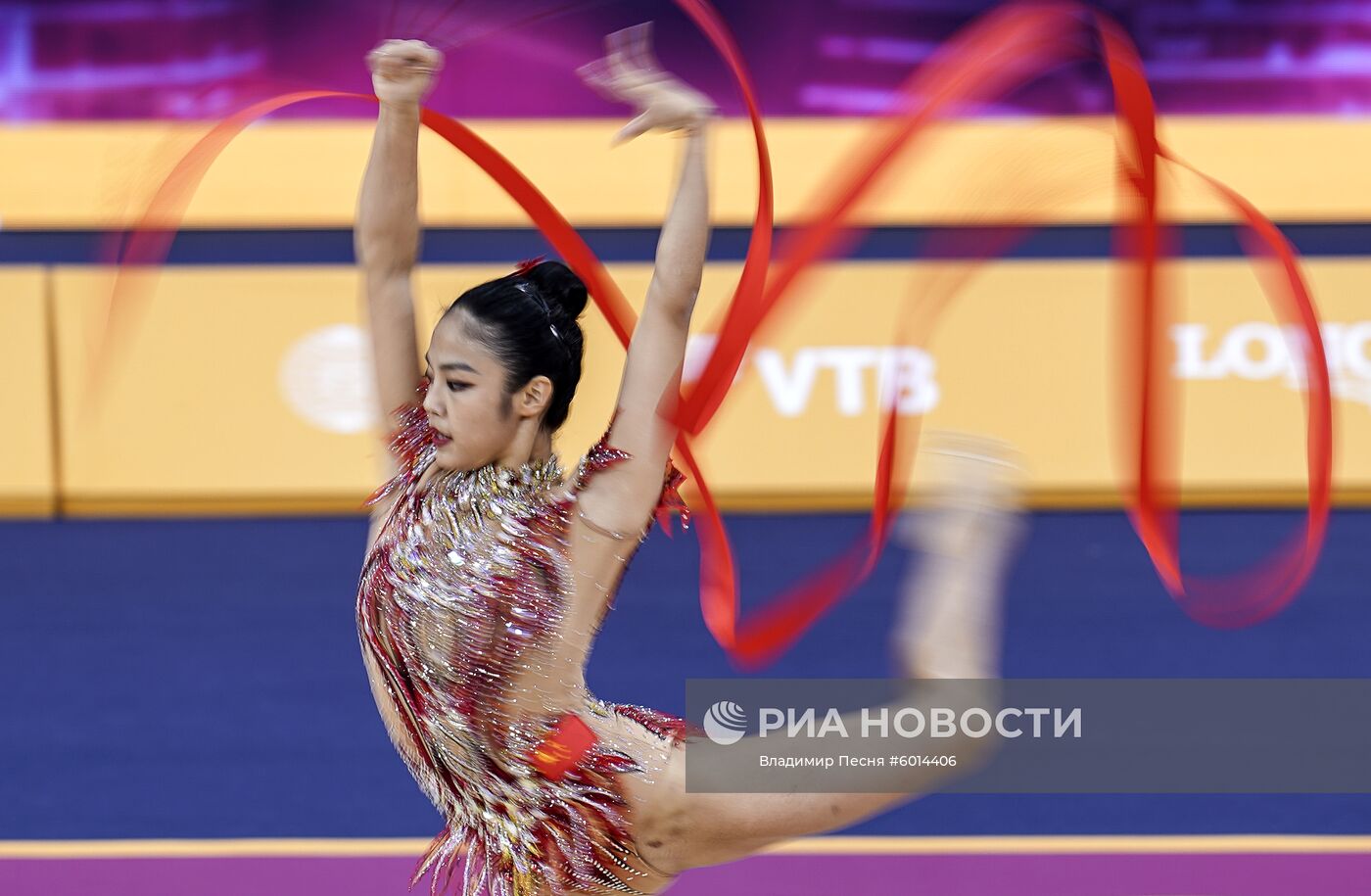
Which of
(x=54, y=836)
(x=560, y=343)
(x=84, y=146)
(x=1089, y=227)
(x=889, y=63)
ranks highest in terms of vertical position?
(x=889, y=63)

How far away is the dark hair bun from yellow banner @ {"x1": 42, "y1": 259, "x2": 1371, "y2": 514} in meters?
2.73

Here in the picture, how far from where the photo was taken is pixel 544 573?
1.77m

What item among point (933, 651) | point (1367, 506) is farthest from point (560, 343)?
point (1367, 506)

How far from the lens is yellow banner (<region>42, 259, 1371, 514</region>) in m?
4.62

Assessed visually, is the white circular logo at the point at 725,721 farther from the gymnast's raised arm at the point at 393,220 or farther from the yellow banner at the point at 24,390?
the yellow banner at the point at 24,390

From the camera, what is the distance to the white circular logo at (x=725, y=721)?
83.6 inches

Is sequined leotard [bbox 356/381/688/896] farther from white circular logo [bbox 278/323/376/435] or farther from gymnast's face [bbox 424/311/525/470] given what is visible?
white circular logo [bbox 278/323/376/435]

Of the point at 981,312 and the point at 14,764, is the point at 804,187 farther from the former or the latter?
the point at 14,764

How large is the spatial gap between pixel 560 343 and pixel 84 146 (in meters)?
3.71

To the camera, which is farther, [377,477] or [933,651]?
[377,477]

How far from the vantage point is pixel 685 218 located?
5.48 feet

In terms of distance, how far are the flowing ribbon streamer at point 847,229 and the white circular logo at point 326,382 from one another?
2.52 m

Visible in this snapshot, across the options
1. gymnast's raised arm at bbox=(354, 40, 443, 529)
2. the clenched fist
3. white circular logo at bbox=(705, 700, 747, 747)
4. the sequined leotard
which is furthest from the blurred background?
the clenched fist

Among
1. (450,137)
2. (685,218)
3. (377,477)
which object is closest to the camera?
(685,218)
